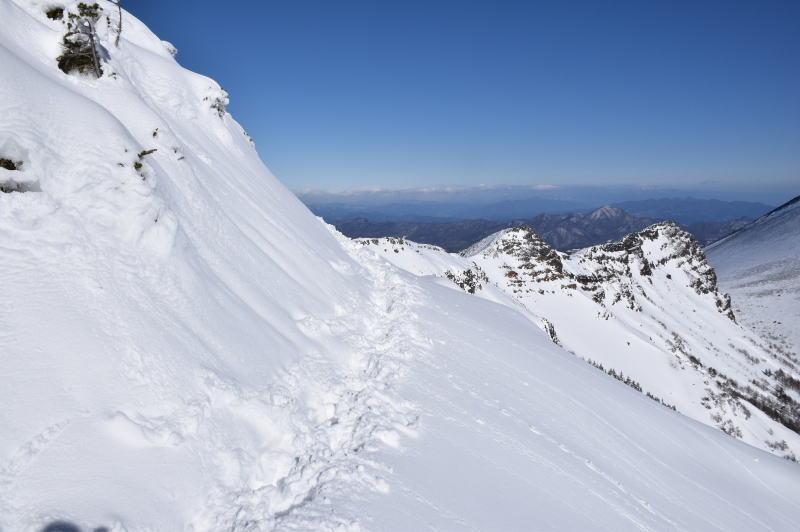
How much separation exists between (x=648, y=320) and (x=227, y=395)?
66.9 meters

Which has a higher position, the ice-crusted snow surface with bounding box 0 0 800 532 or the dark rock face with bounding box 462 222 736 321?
the ice-crusted snow surface with bounding box 0 0 800 532

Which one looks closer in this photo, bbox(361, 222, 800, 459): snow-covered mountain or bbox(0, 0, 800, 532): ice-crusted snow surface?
bbox(0, 0, 800, 532): ice-crusted snow surface

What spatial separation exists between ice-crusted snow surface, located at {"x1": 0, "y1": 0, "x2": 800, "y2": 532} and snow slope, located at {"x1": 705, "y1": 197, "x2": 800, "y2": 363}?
82.7m

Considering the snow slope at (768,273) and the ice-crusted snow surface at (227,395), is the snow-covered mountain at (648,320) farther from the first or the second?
the ice-crusted snow surface at (227,395)

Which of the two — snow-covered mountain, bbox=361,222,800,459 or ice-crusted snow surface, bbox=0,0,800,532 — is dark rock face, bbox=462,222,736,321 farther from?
ice-crusted snow surface, bbox=0,0,800,532

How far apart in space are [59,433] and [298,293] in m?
8.22

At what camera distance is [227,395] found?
6.81 m

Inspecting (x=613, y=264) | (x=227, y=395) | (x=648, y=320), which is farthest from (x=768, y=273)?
(x=227, y=395)

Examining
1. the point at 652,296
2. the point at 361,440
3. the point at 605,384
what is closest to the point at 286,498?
the point at 361,440

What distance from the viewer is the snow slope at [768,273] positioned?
251ft

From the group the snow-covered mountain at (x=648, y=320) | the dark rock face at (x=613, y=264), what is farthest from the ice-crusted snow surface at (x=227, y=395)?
the dark rock face at (x=613, y=264)

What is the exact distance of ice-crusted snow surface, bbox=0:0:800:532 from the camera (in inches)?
199

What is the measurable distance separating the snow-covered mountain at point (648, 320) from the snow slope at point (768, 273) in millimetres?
11482

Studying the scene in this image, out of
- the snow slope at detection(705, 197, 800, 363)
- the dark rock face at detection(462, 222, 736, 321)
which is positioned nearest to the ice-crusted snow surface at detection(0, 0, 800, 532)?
the dark rock face at detection(462, 222, 736, 321)
